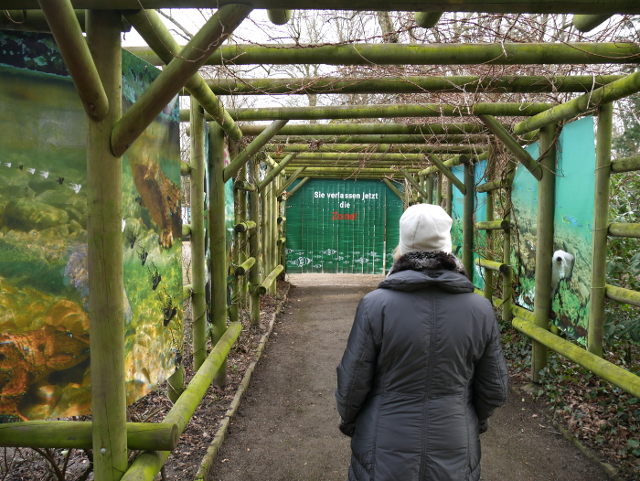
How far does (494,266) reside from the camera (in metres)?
6.44

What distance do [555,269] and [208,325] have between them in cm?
342

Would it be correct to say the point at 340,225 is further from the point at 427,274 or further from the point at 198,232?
the point at 427,274

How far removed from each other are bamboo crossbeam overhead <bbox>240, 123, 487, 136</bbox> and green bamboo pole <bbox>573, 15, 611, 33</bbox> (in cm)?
296

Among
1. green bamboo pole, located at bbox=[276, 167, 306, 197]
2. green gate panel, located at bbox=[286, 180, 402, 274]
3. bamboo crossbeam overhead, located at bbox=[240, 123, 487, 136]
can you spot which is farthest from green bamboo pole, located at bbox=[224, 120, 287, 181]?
green gate panel, located at bbox=[286, 180, 402, 274]

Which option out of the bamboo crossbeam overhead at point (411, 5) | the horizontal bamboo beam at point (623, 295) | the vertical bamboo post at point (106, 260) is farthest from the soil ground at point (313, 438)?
the bamboo crossbeam overhead at point (411, 5)

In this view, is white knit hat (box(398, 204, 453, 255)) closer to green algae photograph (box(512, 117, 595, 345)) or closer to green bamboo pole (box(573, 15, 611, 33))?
green bamboo pole (box(573, 15, 611, 33))

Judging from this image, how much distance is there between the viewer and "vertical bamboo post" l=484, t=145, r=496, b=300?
6.79 metres

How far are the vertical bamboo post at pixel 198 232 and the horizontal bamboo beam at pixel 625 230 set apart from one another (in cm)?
329

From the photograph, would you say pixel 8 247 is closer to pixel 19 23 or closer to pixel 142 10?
pixel 19 23

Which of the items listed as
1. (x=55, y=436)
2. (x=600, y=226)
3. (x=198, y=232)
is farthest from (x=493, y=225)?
(x=55, y=436)

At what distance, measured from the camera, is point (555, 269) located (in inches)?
193

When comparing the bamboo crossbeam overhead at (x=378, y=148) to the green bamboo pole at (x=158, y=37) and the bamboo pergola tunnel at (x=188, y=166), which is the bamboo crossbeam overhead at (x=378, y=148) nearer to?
the bamboo pergola tunnel at (x=188, y=166)

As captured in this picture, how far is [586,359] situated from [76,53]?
388cm

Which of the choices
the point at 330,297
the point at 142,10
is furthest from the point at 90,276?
the point at 330,297
